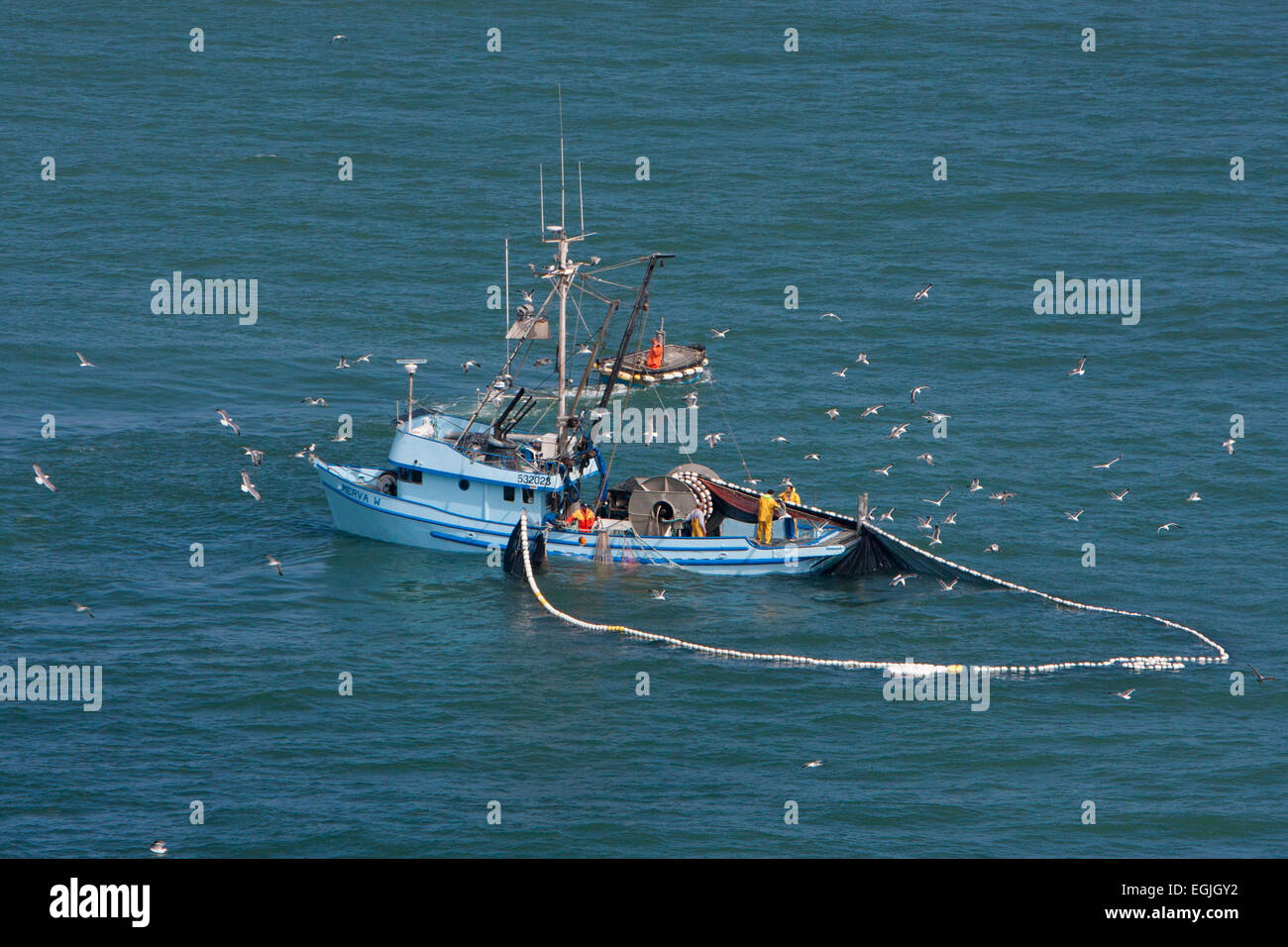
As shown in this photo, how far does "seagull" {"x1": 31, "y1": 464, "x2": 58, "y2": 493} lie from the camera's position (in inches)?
2950

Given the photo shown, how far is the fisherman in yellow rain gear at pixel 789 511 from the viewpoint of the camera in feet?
244

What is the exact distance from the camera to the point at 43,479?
7506 cm

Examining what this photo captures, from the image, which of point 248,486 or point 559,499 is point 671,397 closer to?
point 559,499

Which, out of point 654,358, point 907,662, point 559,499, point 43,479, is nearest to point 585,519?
point 559,499

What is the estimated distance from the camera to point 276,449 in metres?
86.0

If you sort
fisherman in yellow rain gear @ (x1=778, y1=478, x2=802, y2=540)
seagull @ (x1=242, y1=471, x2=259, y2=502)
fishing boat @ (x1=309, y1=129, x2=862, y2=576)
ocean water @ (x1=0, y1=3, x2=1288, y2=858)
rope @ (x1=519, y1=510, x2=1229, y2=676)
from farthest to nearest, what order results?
1. seagull @ (x1=242, y1=471, x2=259, y2=502)
2. fisherman in yellow rain gear @ (x1=778, y1=478, x2=802, y2=540)
3. fishing boat @ (x1=309, y1=129, x2=862, y2=576)
4. rope @ (x1=519, y1=510, x2=1229, y2=676)
5. ocean water @ (x1=0, y1=3, x2=1288, y2=858)

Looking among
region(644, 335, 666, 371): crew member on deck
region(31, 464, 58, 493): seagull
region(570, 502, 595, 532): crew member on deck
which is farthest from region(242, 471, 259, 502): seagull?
region(644, 335, 666, 371): crew member on deck

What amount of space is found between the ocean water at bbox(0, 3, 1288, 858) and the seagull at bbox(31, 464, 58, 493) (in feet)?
3.11

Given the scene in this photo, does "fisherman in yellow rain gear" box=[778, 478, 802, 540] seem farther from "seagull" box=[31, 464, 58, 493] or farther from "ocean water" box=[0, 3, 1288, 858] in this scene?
"seagull" box=[31, 464, 58, 493]

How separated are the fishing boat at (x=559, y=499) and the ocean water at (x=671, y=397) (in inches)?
41.7

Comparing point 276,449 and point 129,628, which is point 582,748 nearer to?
point 129,628

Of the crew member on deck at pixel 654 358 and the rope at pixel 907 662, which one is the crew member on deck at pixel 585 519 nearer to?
the rope at pixel 907 662

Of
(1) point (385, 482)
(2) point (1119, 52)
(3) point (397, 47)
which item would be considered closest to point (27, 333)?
(1) point (385, 482)

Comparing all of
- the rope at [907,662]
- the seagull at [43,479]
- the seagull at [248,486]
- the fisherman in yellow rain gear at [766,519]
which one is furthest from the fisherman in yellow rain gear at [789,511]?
the seagull at [43,479]
